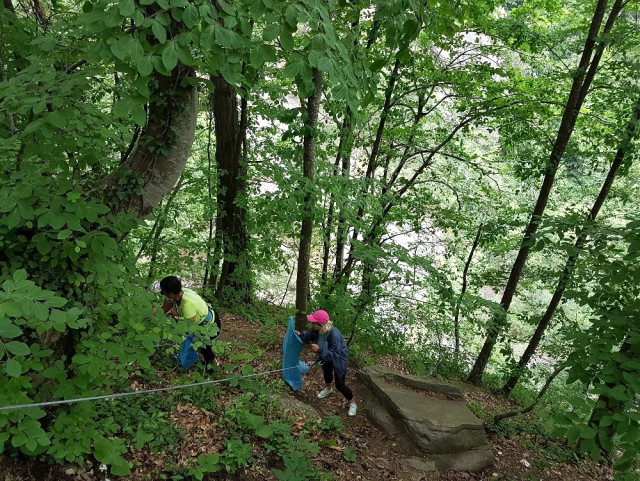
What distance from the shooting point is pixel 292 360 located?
5.79 m

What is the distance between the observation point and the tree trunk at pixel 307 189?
5.52 metres

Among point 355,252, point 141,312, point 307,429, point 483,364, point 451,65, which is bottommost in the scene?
point 307,429

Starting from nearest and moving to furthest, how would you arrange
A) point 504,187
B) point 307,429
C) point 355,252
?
point 307,429, point 355,252, point 504,187

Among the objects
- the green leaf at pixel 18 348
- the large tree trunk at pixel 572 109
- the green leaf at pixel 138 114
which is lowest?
the green leaf at pixel 18 348

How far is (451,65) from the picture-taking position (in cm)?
877

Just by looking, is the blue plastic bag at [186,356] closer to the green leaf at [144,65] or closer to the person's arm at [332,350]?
the person's arm at [332,350]

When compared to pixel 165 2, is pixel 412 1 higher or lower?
higher

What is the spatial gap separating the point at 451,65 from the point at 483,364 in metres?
6.46

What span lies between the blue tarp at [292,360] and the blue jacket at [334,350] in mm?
148

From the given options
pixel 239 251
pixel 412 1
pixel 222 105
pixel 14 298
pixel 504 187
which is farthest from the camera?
pixel 504 187

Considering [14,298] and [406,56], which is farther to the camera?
[406,56]

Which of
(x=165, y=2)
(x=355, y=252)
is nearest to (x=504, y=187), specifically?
(x=355, y=252)

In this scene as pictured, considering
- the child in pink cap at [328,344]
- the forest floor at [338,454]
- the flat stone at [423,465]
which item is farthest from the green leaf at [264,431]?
the flat stone at [423,465]

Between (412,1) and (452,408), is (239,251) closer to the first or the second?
(452,408)
